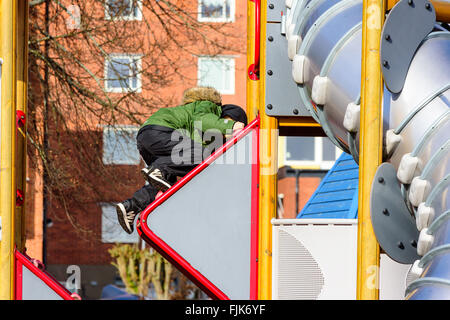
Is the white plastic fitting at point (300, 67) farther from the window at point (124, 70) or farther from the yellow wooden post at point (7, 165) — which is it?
the window at point (124, 70)

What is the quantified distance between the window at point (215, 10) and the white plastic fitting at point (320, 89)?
36.7 ft

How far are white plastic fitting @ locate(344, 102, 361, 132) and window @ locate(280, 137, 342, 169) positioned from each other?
22761 millimetres

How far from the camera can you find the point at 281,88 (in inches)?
196

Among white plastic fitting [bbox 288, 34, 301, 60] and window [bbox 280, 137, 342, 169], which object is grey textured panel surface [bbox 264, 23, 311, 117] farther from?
window [bbox 280, 137, 342, 169]

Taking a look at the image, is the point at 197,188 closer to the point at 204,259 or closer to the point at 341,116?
the point at 204,259

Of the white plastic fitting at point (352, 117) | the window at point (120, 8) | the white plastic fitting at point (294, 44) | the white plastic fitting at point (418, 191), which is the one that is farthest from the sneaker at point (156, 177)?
the window at point (120, 8)

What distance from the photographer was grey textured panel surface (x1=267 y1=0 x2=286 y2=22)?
16.6 ft

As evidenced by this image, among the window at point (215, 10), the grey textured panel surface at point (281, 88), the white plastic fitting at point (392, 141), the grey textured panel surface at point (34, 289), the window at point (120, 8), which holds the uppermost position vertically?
the window at point (215, 10)

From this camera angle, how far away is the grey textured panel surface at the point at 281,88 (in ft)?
16.3

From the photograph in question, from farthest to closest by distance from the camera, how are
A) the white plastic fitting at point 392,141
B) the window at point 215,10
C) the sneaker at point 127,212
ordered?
the window at point 215,10
the sneaker at point 127,212
the white plastic fitting at point 392,141

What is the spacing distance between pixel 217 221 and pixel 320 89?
4.21ft

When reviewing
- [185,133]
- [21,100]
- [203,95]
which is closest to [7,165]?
[21,100]

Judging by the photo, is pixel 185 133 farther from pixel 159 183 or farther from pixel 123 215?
pixel 123 215

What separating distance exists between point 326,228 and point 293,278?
329 mm
